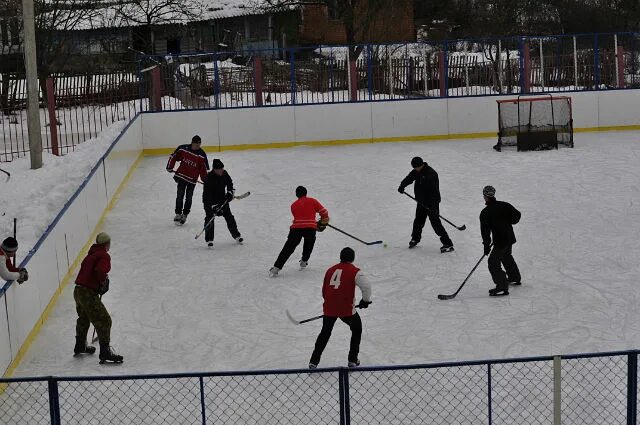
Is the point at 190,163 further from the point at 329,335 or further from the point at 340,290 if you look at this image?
the point at 340,290

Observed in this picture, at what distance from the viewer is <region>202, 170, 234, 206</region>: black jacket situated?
15.7m

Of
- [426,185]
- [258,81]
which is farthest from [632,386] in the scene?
[258,81]

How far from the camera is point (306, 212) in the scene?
46.2ft

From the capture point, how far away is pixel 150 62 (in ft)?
83.2

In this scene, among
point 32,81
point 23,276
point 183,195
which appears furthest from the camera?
point 32,81

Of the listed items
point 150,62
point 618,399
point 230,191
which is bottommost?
point 618,399

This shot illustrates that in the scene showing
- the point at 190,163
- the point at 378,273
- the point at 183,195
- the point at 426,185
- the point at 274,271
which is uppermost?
the point at 190,163

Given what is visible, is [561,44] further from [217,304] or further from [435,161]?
[217,304]

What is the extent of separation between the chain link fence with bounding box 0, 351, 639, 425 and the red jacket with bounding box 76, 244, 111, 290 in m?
1.12

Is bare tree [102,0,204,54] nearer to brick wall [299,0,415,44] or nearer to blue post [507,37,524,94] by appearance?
brick wall [299,0,415,44]

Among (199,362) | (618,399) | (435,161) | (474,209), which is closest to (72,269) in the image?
(199,362)

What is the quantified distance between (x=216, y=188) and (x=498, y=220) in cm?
434

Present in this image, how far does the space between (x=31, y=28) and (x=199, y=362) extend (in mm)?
11148

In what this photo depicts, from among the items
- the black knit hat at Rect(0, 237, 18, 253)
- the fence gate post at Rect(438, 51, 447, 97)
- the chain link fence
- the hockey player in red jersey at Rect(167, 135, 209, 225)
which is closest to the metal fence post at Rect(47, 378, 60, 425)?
the chain link fence
